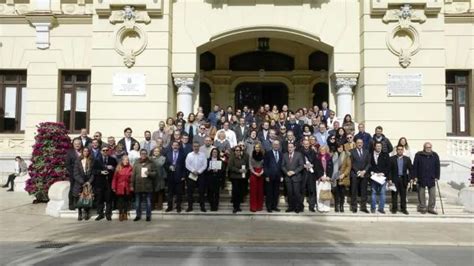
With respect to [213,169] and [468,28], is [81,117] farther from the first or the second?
[468,28]

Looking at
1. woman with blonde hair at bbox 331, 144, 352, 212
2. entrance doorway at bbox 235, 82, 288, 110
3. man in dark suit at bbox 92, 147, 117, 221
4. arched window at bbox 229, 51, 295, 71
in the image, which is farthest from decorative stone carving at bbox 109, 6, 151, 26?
woman with blonde hair at bbox 331, 144, 352, 212

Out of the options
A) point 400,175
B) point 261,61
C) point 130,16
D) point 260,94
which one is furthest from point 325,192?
point 261,61

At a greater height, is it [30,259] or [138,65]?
[138,65]

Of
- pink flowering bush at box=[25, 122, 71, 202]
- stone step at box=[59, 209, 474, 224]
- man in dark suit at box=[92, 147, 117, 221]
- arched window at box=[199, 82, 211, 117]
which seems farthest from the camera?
arched window at box=[199, 82, 211, 117]

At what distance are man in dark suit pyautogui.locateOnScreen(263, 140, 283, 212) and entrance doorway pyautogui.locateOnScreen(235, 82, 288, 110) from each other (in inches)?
317

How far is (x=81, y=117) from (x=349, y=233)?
12268mm

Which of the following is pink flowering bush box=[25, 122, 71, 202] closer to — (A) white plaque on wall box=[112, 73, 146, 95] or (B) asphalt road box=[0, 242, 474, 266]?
(A) white plaque on wall box=[112, 73, 146, 95]

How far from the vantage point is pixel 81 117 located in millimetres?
18359

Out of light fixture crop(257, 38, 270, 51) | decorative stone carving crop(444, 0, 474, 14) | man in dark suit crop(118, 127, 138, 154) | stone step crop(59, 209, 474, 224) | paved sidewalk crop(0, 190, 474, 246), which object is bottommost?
paved sidewalk crop(0, 190, 474, 246)

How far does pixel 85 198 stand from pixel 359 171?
7165 mm

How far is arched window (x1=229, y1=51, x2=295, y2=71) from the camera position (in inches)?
807

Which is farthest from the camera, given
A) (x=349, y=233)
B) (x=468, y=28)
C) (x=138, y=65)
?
(x=468, y=28)

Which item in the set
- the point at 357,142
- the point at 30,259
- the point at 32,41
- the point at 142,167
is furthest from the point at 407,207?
the point at 32,41

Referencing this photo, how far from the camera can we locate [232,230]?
34.6ft
